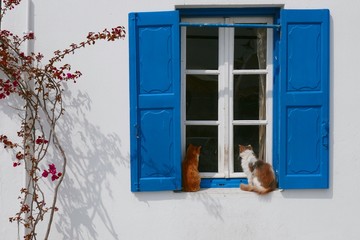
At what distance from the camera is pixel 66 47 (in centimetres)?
425

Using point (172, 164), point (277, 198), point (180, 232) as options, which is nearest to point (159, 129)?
point (172, 164)

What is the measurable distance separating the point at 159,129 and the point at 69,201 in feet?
3.20

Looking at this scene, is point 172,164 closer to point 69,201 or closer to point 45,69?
point 69,201

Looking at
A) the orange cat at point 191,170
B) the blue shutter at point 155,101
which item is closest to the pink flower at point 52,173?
the blue shutter at point 155,101

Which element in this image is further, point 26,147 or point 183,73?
point 183,73

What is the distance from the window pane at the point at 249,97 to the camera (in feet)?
14.8

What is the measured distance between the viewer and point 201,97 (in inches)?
178

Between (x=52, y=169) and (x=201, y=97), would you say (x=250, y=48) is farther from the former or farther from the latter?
(x=52, y=169)

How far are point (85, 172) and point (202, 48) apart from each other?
1.47 metres

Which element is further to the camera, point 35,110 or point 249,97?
point 249,97

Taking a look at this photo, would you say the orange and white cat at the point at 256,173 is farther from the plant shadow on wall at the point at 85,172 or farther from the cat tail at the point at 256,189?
the plant shadow on wall at the point at 85,172

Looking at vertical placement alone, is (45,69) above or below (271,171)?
above

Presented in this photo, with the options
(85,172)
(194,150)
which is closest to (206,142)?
(194,150)

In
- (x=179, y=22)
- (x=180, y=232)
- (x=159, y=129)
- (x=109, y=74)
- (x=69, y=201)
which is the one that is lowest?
(x=180, y=232)
